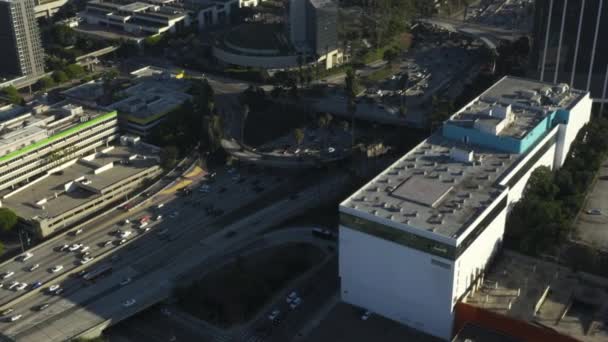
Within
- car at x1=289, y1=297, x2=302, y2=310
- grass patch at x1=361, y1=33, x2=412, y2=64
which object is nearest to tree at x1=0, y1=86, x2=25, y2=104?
grass patch at x1=361, y1=33, x2=412, y2=64

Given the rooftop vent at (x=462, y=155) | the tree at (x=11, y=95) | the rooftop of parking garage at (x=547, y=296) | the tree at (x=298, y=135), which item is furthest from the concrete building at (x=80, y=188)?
the rooftop of parking garage at (x=547, y=296)

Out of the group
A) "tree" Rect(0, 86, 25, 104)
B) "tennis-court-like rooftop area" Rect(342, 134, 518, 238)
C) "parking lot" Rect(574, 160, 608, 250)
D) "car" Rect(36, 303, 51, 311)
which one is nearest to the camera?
"tennis-court-like rooftop area" Rect(342, 134, 518, 238)

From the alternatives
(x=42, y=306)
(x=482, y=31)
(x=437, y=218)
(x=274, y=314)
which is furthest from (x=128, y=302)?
(x=482, y=31)

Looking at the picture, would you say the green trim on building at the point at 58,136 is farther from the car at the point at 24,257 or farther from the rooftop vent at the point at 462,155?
the rooftop vent at the point at 462,155

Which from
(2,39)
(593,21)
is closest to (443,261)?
(593,21)

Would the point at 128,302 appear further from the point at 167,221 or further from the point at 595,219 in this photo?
the point at 595,219

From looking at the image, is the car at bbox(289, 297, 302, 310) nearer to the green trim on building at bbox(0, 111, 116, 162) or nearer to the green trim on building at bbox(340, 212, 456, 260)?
the green trim on building at bbox(340, 212, 456, 260)

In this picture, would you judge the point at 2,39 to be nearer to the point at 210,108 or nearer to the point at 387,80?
the point at 210,108
